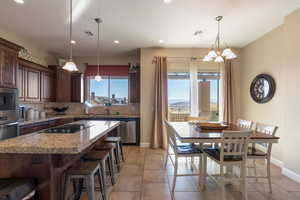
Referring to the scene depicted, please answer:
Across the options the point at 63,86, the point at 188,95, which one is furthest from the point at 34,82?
the point at 188,95

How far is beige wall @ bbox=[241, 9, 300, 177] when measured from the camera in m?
2.87

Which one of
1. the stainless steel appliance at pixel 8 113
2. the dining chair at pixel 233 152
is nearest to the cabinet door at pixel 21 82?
the stainless steel appliance at pixel 8 113

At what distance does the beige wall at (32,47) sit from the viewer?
12.4 feet

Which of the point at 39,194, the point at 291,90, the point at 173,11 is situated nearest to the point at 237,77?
the point at 291,90

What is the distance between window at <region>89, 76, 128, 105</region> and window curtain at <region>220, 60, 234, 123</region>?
3.01 metres

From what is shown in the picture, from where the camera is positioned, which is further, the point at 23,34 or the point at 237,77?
the point at 237,77

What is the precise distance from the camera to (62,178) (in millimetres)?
1703

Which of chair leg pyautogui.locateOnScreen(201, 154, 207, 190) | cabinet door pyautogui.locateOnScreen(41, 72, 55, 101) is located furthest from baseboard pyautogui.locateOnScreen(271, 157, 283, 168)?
cabinet door pyautogui.locateOnScreen(41, 72, 55, 101)

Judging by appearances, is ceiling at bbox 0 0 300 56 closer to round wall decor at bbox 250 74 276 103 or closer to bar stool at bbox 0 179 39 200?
round wall decor at bbox 250 74 276 103

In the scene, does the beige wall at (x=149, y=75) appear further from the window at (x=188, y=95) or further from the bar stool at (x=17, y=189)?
the bar stool at (x=17, y=189)

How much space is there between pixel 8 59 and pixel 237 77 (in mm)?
5413

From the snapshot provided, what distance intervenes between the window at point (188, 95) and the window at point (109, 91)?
→ 165cm

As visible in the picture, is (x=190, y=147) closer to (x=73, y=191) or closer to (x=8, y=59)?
(x=73, y=191)

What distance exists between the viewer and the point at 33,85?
424 centimetres
